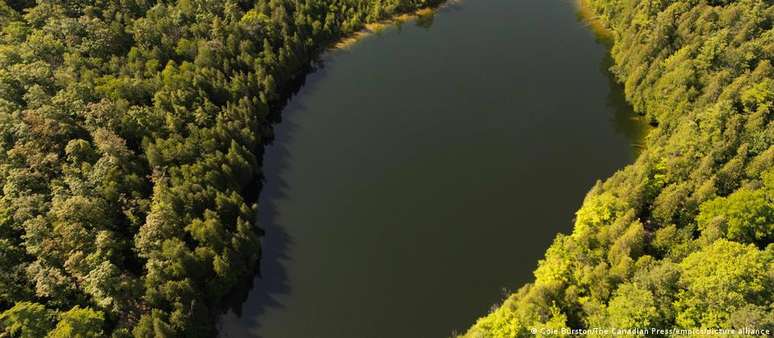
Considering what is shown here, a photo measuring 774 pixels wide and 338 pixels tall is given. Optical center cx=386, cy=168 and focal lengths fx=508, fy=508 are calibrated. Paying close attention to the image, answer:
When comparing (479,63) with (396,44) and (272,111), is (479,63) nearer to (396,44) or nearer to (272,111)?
(396,44)

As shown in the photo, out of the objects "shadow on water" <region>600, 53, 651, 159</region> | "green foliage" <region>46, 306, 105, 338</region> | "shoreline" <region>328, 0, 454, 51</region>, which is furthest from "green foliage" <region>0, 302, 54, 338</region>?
"shadow on water" <region>600, 53, 651, 159</region>

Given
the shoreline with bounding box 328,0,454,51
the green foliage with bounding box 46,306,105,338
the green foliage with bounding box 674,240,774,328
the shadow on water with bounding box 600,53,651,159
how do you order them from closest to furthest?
the green foliage with bounding box 674,240,774,328 → the green foliage with bounding box 46,306,105,338 → the shadow on water with bounding box 600,53,651,159 → the shoreline with bounding box 328,0,454,51

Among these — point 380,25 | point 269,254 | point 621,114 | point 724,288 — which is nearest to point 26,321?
point 269,254

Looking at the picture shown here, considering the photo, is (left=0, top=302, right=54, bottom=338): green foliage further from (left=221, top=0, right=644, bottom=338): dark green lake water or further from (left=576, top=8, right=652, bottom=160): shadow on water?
(left=576, top=8, right=652, bottom=160): shadow on water

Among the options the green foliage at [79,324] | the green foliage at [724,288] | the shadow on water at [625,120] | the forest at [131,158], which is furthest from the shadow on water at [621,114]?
the green foliage at [79,324]

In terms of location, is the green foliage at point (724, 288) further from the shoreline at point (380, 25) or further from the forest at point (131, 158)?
the shoreline at point (380, 25)

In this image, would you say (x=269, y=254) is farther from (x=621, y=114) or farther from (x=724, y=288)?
(x=621, y=114)

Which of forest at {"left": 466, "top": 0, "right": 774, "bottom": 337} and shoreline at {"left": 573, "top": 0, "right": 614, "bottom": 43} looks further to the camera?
shoreline at {"left": 573, "top": 0, "right": 614, "bottom": 43}
